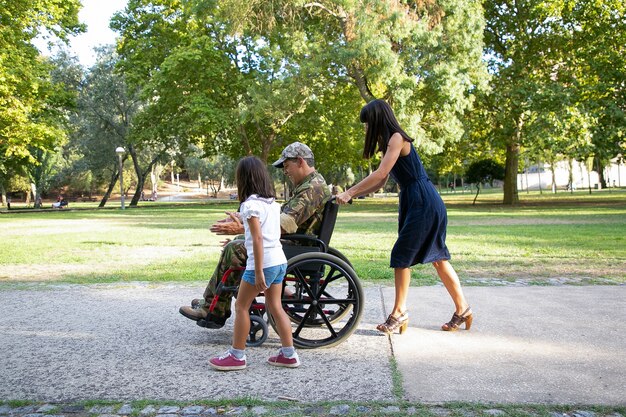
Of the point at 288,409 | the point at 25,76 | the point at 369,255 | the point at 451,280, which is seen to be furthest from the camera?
the point at 25,76

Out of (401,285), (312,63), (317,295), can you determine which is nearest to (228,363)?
(317,295)

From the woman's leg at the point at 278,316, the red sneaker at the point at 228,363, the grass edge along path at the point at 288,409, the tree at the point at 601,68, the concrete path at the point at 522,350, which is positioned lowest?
the concrete path at the point at 522,350

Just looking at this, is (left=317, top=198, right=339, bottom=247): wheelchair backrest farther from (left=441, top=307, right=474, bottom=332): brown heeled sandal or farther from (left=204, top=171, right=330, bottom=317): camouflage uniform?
(left=441, top=307, right=474, bottom=332): brown heeled sandal

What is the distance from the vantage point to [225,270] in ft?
14.3

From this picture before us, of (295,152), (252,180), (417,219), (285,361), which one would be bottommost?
(285,361)

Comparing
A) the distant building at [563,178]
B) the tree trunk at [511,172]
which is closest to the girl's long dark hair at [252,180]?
the tree trunk at [511,172]

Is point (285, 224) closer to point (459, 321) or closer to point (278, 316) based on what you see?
point (278, 316)

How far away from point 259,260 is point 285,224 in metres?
0.72

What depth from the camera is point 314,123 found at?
35.8 m

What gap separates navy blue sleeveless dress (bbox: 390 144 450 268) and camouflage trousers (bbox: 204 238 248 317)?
1.18 metres

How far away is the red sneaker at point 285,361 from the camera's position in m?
3.89

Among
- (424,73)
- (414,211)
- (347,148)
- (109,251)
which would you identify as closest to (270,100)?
(424,73)

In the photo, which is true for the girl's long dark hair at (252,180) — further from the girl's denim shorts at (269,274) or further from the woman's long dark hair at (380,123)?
the woman's long dark hair at (380,123)

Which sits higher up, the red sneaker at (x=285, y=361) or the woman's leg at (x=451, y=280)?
the woman's leg at (x=451, y=280)
